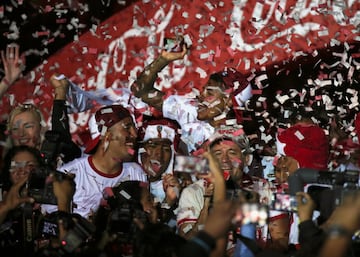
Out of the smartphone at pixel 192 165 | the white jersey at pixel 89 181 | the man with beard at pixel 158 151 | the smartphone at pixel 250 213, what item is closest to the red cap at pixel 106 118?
the white jersey at pixel 89 181

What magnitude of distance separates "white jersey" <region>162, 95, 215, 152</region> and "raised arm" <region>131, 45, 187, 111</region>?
78mm

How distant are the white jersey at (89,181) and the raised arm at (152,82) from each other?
33.7 inches

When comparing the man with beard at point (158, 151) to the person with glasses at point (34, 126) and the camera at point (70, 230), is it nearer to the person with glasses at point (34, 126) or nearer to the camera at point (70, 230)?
the person with glasses at point (34, 126)

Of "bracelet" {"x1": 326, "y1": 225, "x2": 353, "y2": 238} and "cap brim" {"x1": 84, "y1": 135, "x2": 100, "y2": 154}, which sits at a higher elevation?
"cap brim" {"x1": 84, "y1": 135, "x2": 100, "y2": 154}

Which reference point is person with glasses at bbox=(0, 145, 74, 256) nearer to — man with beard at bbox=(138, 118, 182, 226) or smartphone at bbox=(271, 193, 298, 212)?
man with beard at bbox=(138, 118, 182, 226)

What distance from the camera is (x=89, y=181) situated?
500 centimetres

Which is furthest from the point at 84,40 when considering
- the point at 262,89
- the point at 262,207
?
the point at 262,207

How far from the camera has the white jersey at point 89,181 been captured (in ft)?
16.2

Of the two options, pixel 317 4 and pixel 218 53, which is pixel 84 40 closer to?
pixel 218 53

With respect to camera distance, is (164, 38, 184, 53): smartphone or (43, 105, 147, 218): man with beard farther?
(164, 38, 184, 53): smartphone

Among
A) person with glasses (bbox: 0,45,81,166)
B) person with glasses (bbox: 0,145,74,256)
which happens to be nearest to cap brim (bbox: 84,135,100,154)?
person with glasses (bbox: 0,45,81,166)

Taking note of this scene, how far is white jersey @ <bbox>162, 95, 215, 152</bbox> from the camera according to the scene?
5559 millimetres

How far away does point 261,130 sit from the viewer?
21.3ft

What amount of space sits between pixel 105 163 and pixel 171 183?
0.47m
